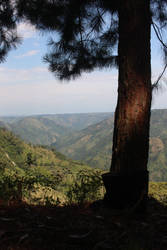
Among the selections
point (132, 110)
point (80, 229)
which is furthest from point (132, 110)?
point (80, 229)

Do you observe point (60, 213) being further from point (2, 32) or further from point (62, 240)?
point (2, 32)

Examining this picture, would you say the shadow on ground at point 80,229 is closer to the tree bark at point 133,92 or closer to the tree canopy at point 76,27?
the tree bark at point 133,92

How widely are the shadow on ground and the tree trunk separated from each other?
385 millimetres

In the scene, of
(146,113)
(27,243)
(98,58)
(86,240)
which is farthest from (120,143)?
(98,58)

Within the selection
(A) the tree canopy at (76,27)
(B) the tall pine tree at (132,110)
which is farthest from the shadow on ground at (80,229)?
(A) the tree canopy at (76,27)

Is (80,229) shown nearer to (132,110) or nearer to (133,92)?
(132,110)

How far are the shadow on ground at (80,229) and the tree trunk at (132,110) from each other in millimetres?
385

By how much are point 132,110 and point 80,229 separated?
171 cm

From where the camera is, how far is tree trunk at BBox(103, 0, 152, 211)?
3.10 metres

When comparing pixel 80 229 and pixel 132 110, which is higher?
pixel 132 110

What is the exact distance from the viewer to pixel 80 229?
2346 millimetres

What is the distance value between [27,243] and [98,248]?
0.63 meters

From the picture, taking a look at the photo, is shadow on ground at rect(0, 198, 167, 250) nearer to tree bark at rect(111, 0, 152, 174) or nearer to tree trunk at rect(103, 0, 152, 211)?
tree trunk at rect(103, 0, 152, 211)

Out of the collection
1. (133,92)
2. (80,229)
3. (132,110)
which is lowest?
(80,229)
